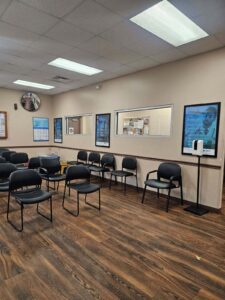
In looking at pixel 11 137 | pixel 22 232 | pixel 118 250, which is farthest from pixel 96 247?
pixel 11 137

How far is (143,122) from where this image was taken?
203 inches

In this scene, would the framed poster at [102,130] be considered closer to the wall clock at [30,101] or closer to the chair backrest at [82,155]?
the chair backrest at [82,155]

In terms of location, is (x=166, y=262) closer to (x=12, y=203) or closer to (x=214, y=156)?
(x=214, y=156)

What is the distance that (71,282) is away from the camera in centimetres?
183

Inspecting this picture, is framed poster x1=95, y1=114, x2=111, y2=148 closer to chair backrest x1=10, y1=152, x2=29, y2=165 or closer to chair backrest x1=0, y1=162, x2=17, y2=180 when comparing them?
chair backrest x1=10, y1=152, x2=29, y2=165

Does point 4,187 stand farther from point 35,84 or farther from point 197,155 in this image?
point 35,84

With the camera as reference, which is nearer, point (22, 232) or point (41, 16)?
point (41, 16)

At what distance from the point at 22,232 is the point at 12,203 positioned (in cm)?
125

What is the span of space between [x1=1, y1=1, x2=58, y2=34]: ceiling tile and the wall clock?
4.32 meters

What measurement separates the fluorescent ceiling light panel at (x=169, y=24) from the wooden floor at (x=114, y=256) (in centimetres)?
281

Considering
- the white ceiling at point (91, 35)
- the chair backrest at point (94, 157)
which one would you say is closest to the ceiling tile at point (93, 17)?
the white ceiling at point (91, 35)

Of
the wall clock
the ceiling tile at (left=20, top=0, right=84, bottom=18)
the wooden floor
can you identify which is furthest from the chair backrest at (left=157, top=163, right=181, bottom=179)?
the wall clock

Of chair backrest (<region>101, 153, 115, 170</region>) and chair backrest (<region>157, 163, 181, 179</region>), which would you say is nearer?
chair backrest (<region>157, 163, 181, 179</region>)

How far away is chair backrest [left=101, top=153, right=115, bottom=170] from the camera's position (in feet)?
16.8
